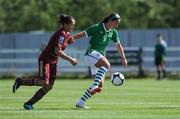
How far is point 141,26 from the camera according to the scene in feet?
186

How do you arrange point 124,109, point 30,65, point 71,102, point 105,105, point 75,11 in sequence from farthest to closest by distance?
1. point 75,11
2. point 30,65
3. point 71,102
4. point 105,105
5. point 124,109

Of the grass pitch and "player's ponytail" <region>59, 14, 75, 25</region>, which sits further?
"player's ponytail" <region>59, 14, 75, 25</region>

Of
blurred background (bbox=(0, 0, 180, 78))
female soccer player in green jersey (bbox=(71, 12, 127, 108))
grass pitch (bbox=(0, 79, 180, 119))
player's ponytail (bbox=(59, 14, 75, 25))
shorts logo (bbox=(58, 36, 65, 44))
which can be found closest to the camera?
grass pitch (bbox=(0, 79, 180, 119))

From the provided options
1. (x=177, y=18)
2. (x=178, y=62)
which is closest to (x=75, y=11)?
(x=177, y=18)

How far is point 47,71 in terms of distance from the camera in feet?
53.3

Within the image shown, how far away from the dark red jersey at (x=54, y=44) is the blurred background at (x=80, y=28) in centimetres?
2200

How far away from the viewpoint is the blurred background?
39781 millimetres

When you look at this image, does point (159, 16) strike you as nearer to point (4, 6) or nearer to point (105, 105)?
point (4, 6)

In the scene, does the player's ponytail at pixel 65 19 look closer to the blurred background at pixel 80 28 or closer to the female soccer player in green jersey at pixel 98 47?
the female soccer player in green jersey at pixel 98 47

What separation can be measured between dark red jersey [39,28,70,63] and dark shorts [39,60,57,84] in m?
0.09

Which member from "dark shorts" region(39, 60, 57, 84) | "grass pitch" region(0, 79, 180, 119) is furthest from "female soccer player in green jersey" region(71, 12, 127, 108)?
"dark shorts" region(39, 60, 57, 84)

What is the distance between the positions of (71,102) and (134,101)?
1566mm

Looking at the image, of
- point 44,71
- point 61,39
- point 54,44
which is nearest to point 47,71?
point 44,71

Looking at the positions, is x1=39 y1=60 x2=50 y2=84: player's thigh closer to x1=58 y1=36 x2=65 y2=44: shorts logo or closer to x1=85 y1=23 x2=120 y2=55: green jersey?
x1=58 y1=36 x2=65 y2=44: shorts logo
